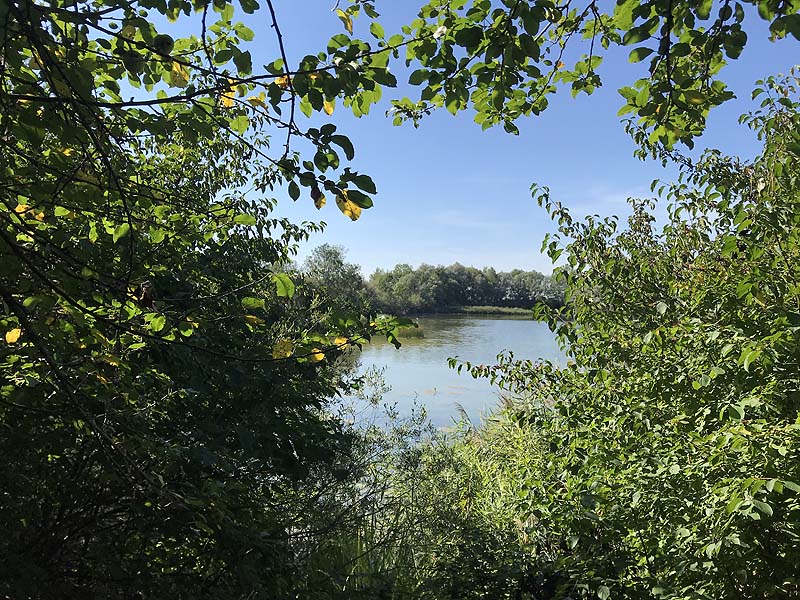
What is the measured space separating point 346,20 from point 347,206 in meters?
0.61

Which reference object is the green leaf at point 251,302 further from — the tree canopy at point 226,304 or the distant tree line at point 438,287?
the distant tree line at point 438,287

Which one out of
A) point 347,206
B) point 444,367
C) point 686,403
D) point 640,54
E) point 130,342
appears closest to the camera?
point 347,206

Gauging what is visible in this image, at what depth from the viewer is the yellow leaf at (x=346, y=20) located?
1.37 meters

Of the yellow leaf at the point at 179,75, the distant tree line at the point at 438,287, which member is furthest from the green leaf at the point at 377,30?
the distant tree line at the point at 438,287

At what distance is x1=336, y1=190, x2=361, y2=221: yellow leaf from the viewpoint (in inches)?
43.6

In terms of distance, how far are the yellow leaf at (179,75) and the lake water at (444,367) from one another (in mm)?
5353

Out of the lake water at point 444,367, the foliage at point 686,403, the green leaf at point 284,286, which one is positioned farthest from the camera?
the lake water at point 444,367

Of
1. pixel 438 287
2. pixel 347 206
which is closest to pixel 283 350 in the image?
pixel 347 206

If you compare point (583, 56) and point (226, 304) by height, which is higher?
point (583, 56)

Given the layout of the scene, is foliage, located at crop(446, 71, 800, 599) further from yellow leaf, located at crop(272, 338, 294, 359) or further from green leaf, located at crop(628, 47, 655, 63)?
yellow leaf, located at crop(272, 338, 294, 359)

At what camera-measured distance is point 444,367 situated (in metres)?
17.0

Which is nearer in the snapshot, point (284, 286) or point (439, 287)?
point (284, 286)

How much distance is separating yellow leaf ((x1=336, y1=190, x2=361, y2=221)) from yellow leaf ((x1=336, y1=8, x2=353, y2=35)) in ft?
1.77

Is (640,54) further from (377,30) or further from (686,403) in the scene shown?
(686,403)
